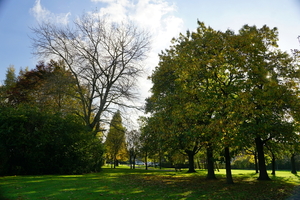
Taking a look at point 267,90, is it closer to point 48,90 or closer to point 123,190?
point 123,190

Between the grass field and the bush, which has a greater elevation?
the bush

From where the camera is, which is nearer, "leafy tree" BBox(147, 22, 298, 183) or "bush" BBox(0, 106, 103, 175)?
"leafy tree" BBox(147, 22, 298, 183)

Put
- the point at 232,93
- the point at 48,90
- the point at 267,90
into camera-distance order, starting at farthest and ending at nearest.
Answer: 1. the point at 48,90
2. the point at 232,93
3. the point at 267,90

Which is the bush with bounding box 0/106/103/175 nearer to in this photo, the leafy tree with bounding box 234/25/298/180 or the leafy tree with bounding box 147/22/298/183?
the leafy tree with bounding box 147/22/298/183

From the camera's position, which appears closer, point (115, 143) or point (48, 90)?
point (48, 90)

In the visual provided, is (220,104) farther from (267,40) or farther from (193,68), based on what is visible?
(267,40)

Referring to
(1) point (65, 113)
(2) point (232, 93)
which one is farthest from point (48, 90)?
(2) point (232, 93)

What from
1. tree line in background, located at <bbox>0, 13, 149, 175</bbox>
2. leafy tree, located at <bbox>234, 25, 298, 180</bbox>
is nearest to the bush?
tree line in background, located at <bbox>0, 13, 149, 175</bbox>

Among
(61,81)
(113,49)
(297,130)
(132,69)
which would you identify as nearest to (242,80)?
(297,130)

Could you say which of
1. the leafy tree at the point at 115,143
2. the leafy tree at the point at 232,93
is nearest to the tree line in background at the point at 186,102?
the leafy tree at the point at 232,93

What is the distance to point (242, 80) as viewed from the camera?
14.7 meters

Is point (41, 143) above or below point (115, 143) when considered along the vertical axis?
below

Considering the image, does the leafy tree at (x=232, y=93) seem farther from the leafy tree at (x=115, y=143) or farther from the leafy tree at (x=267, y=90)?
Answer: the leafy tree at (x=115, y=143)

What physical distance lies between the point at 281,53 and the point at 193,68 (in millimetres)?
8671
